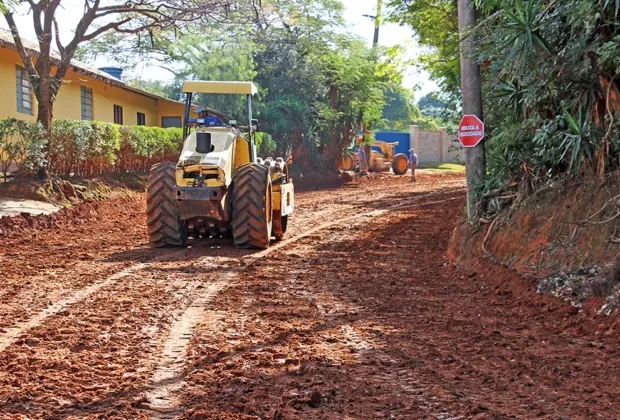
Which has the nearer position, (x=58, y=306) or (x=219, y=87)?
(x=58, y=306)

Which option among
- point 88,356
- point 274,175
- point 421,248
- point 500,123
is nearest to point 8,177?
point 274,175

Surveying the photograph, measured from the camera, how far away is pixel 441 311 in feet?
25.0

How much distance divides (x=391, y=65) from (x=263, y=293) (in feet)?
65.2

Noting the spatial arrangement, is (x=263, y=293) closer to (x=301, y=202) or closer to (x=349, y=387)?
(x=349, y=387)

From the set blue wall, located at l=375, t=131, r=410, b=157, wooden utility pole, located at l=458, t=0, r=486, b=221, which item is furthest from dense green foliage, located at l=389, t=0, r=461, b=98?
blue wall, located at l=375, t=131, r=410, b=157

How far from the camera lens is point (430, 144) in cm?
5056

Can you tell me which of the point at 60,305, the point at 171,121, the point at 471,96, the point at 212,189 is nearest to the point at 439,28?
the point at 471,96

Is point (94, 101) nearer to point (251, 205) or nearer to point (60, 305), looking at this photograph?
point (251, 205)

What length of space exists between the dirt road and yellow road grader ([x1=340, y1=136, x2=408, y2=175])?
74.4ft

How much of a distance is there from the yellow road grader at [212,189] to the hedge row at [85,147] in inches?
228

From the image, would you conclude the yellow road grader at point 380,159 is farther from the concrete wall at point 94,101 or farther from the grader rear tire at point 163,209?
the grader rear tire at point 163,209

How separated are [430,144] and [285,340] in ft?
149

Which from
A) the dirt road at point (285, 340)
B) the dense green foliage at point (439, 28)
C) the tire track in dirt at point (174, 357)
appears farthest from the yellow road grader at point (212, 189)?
the dense green foliage at point (439, 28)

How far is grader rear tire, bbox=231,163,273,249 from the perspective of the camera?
11555 mm
